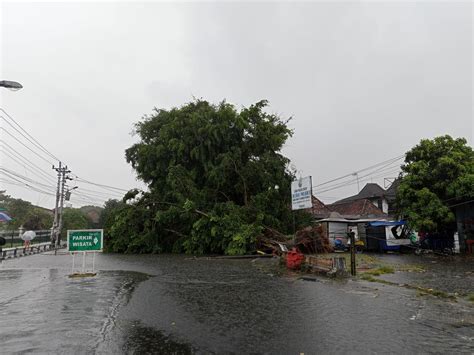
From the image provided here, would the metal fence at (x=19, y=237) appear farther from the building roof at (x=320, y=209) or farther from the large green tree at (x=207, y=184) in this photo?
the building roof at (x=320, y=209)

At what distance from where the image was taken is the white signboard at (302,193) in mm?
17559

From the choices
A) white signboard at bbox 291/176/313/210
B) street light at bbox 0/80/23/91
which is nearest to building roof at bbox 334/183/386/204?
white signboard at bbox 291/176/313/210

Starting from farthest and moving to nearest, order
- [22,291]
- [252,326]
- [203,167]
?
[203,167], [22,291], [252,326]

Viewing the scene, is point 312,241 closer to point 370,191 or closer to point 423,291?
point 423,291

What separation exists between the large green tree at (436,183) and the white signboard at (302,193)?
718 centimetres

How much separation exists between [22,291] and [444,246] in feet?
74.1

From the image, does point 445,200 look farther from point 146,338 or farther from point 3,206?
point 3,206

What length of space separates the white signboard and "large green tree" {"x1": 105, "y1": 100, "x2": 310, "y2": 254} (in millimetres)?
4360

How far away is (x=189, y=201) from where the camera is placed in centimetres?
2378

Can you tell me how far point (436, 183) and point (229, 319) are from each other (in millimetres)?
18773

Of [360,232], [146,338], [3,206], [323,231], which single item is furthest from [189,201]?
[3,206]

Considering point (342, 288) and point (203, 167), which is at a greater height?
point (203, 167)

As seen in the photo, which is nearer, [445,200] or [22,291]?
[22,291]

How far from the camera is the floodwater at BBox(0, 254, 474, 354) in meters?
4.86
